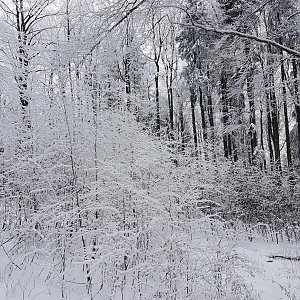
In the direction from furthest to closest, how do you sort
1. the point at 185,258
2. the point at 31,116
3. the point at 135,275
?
the point at 31,116 → the point at 135,275 → the point at 185,258

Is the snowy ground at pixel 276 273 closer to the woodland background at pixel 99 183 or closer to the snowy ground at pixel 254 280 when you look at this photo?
the snowy ground at pixel 254 280

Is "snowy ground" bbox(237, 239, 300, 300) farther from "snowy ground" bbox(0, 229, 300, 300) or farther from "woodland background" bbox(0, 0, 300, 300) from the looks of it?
"woodland background" bbox(0, 0, 300, 300)

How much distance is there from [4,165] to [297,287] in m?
5.50

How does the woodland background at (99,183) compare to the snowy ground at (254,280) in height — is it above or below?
above

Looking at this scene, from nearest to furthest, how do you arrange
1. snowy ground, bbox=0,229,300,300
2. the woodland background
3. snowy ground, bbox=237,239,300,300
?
snowy ground, bbox=0,229,300,300 < the woodland background < snowy ground, bbox=237,239,300,300

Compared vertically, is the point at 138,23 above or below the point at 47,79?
above

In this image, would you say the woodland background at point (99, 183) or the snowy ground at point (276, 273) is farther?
the snowy ground at point (276, 273)

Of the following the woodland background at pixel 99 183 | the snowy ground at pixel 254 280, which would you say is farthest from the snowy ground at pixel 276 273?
the woodland background at pixel 99 183

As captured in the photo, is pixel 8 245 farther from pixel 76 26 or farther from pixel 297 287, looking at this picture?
pixel 297 287

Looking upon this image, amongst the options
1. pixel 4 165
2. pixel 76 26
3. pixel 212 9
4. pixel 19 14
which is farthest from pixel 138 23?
pixel 19 14

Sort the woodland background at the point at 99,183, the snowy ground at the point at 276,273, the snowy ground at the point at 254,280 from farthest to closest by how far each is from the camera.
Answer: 1. the snowy ground at the point at 276,273
2. the woodland background at the point at 99,183
3. the snowy ground at the point at 254,280

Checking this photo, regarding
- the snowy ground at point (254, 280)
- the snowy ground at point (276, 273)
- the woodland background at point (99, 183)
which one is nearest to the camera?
the snowy ground at point (254, 280)

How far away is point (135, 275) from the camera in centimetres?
520

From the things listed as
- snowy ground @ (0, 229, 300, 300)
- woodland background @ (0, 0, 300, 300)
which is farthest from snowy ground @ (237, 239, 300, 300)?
woodland background @ (0, 0, 300, 300)
